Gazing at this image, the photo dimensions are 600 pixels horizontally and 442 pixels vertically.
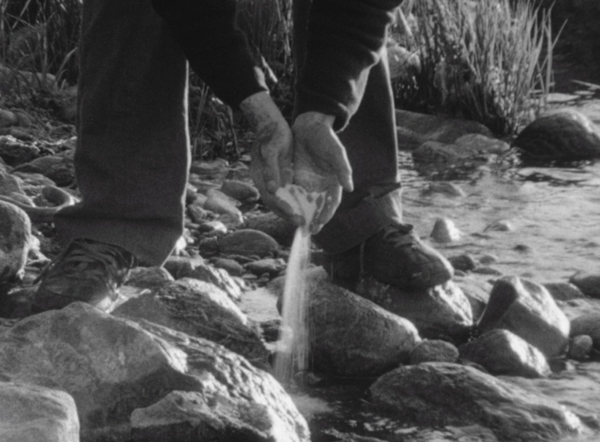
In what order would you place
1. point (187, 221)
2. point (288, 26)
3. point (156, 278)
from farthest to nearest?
point (288, 26) < point (187, 221) < point (156, 278)

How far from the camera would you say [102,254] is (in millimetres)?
2990

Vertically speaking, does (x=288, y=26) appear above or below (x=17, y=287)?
above

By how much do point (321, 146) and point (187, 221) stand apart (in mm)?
2056

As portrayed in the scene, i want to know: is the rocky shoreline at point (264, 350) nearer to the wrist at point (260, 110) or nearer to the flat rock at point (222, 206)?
the flat rock at point (222, 206)

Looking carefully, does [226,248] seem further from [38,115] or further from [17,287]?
[38,115]

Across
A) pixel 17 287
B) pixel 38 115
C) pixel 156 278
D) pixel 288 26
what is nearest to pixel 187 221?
pixel 156 278

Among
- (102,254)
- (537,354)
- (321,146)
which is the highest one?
(321,146)

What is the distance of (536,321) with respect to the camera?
3.21 metres

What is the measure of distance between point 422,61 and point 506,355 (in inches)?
158

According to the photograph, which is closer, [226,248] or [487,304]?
[487,304]

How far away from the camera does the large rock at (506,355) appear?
2980mm

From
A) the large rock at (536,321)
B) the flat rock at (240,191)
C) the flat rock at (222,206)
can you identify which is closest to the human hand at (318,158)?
the large rock at (536,321)

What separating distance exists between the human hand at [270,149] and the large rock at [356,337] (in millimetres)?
649

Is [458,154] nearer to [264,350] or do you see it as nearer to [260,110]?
[264,350]
